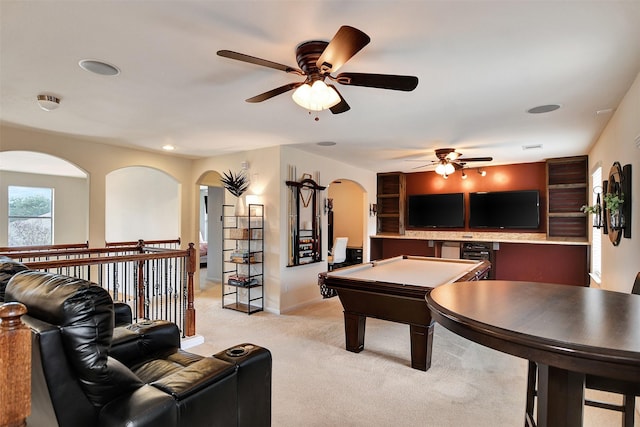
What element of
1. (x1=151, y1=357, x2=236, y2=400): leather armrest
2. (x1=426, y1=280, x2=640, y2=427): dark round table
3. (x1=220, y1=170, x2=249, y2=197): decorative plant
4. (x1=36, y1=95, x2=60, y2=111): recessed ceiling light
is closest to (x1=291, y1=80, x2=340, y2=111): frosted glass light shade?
(x1=426, y1=280, x2=640, y2=427): dark round table

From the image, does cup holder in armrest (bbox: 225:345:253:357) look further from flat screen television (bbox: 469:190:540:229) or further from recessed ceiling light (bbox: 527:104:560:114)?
flat screen television (bbox: 469:190:540:229)

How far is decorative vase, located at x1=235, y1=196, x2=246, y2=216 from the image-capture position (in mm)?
5395

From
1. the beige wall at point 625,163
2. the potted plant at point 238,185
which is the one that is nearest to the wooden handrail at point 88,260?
the potted plant at point 238,185

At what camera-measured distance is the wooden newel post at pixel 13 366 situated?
92cm

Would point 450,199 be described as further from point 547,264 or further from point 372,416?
point 372,416

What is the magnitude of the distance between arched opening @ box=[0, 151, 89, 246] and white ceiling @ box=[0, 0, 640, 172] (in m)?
4.48

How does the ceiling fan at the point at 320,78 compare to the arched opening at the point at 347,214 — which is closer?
the ceiling fan at the point at 320,78

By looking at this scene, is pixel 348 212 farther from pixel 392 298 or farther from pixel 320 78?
pixel 320 78

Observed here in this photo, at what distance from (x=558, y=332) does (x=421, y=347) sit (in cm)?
215

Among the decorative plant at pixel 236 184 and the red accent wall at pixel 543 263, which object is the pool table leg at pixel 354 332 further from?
the red accent wall at pixel 543 263

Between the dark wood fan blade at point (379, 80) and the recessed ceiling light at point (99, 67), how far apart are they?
5.61 feet

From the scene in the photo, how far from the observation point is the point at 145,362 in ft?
6.73

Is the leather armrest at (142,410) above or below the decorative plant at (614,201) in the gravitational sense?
below

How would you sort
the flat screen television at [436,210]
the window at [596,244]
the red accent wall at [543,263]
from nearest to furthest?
the window at [596,244]
the red accent wall at [543,263]
the flat screen television at [436,210]
